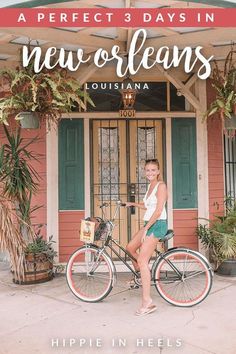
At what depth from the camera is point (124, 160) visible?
557cm

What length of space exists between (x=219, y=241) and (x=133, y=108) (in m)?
2.30

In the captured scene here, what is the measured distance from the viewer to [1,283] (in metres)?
4.77

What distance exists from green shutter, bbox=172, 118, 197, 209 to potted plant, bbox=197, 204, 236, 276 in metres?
0.43

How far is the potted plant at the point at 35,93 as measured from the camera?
4176mm

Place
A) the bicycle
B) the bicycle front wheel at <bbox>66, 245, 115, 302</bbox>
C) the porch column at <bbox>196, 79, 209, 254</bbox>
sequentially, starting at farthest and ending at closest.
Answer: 1. the porch column at <bbox>196, 79, 209, 254</bbox>
2. the bicycle front wheel at <bbox>66, 245, 115, 302</bbox>
3. the bicycle

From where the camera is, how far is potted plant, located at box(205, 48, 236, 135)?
4.59m

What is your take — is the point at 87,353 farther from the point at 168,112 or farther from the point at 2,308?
the point at 168,112

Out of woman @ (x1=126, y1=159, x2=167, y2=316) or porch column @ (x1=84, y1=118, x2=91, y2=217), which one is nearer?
woman @ (x1=126, y1=159, x2=167, y2=316)

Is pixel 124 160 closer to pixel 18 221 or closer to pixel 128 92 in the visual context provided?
pixel 128 92

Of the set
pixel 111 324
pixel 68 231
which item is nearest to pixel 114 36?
pixel 68 231

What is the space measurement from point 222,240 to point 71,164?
241cm

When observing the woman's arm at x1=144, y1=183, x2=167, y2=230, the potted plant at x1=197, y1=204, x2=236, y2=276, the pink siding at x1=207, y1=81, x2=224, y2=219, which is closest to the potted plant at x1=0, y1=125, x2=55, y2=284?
the woman's arm at x1=144, y1=183, x2=167, y2=230

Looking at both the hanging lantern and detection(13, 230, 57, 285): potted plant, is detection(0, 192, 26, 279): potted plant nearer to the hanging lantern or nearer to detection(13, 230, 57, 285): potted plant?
detection(13, 230, 57, 285): potted plant

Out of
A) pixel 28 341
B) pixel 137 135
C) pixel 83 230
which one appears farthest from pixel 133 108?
pixel 28 341
